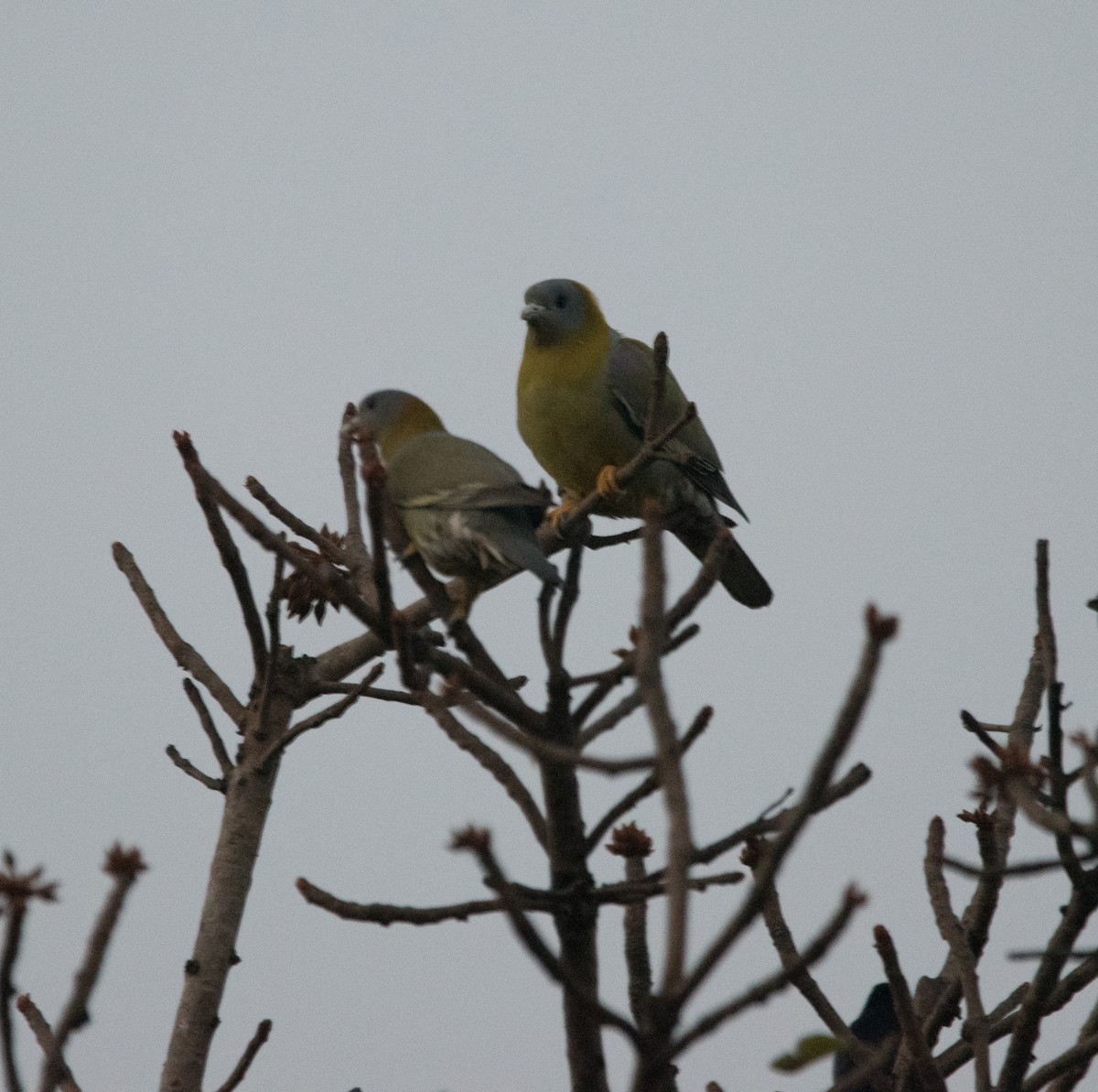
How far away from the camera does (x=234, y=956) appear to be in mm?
3342

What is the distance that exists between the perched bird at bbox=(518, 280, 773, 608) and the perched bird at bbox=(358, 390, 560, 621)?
1354 mm

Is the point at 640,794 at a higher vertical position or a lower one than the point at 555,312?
lower

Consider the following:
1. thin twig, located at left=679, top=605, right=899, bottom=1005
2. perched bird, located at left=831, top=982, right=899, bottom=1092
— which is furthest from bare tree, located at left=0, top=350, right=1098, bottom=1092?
perched bird, located at left=831, top=982, right=899, bottom=1092

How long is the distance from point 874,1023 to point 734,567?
2.10 m

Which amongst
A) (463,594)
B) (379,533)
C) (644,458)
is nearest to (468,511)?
(463,594)

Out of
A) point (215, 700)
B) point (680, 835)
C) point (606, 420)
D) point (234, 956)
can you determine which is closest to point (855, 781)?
point (680, 835)

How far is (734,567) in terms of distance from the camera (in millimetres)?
6105

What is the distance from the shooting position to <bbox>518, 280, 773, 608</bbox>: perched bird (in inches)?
229

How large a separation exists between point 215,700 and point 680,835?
2.42m

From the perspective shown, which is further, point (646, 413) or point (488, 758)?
point (646, 413)

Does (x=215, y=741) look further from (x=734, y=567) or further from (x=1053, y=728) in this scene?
(x=734, y=567)

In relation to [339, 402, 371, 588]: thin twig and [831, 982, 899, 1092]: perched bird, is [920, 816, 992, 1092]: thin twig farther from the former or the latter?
[831, 982, 899, 1092]: perched bird

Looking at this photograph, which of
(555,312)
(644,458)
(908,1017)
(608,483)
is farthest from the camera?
(555,312)

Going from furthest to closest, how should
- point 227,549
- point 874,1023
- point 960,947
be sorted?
point 874,1023 < point 227,549 < point 960,947
